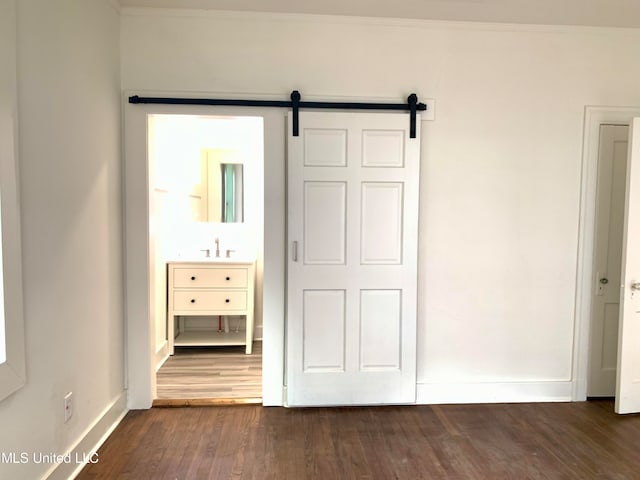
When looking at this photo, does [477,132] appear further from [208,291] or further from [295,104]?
[208,291]

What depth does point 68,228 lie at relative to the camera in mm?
1864

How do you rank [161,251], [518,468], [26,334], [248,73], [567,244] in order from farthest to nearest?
[161,251], [567,244], [248,73], [518,468], [26,334]

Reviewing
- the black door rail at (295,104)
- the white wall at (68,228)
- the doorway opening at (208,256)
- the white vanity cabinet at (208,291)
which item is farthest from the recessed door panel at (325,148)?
the white vanity cabinet at (208,291)

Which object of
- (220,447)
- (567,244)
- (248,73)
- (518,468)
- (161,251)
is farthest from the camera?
(161,251)

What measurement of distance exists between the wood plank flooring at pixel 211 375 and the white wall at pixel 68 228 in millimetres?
496

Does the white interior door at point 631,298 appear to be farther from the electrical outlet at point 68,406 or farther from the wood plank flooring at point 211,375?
the electrical outlet at point 68,406

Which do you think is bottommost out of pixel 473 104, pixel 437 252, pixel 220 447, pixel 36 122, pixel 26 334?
pixel 220 447

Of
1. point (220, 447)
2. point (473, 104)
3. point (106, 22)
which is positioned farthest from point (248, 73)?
point (220, 447)

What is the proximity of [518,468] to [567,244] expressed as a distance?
1562 millimetres

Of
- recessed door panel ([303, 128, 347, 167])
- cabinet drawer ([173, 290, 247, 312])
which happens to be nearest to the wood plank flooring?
cabinet drawer ([173, 290, 247, 312])

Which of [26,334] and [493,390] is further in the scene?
[493,390]

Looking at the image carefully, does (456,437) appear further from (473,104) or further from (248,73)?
(248,73)

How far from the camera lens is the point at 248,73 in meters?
2.54

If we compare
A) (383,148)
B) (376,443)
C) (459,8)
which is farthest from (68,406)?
(459,8)
